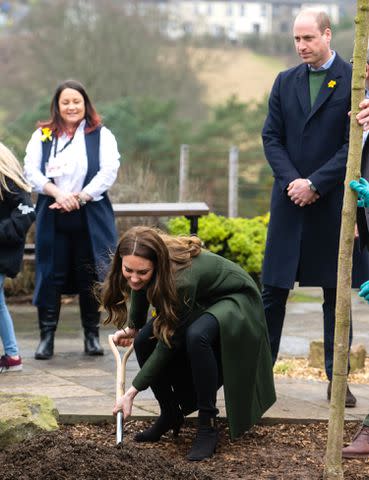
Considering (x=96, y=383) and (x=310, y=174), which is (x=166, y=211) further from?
(x=310, y=174)

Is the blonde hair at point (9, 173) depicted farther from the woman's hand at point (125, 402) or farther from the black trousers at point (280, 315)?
the woman's hand at point (125, 402)

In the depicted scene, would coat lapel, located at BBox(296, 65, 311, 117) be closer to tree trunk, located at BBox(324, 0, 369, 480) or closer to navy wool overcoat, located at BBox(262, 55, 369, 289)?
navy wool overcoat, located at BBox(262, 55, 369, 289)

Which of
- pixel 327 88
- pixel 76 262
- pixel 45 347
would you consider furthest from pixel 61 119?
pixel 327 88

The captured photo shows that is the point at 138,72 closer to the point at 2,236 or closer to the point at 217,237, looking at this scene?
the point at 217,237

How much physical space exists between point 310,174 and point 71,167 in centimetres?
198

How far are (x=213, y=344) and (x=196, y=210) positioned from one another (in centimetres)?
407

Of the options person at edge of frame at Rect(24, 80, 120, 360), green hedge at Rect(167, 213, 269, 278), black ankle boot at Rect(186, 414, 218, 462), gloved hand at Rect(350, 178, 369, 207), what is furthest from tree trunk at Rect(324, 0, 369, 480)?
green hedge at Rect(167, 213, 269, 278)

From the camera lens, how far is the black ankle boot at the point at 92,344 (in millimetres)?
7375

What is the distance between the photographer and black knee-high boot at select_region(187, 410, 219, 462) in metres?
4.89

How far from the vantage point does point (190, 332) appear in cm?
488

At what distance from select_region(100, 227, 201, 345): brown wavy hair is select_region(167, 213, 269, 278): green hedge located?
485 cm

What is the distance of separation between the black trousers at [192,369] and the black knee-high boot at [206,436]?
0.03 meters

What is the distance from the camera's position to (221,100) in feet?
103

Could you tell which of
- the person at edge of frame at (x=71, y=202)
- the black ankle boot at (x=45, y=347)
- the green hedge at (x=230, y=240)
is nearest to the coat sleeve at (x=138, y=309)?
the person at edge of frame at (x=71, y=202)
